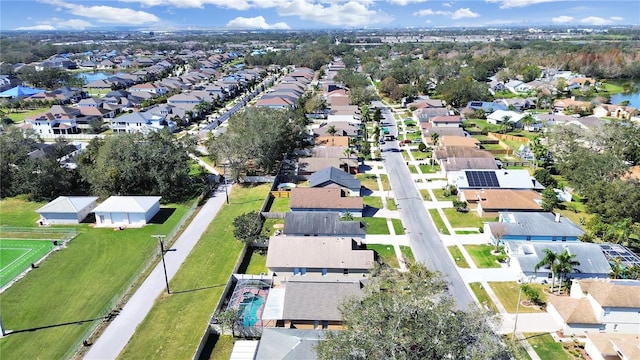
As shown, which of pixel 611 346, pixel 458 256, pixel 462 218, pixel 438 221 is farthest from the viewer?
pixel 462 218

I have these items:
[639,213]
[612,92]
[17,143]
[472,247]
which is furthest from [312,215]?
[612,92]

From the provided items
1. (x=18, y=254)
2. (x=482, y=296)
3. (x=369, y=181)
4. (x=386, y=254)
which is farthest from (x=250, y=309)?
(x=369, y=181)

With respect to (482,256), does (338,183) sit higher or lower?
higher

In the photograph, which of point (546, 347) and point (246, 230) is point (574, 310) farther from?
point (246, 230)

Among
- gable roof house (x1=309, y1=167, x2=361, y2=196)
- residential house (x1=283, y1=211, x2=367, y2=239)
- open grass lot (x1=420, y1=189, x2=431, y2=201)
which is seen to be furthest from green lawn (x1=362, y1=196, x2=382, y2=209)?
residential house (x1=283, y1=211, x2=367, y2=239)

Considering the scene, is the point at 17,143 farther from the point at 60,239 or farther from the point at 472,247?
the point at 472,247

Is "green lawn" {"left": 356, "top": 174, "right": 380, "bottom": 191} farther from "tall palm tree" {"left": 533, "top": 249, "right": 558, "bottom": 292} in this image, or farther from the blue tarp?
the blue tarp
